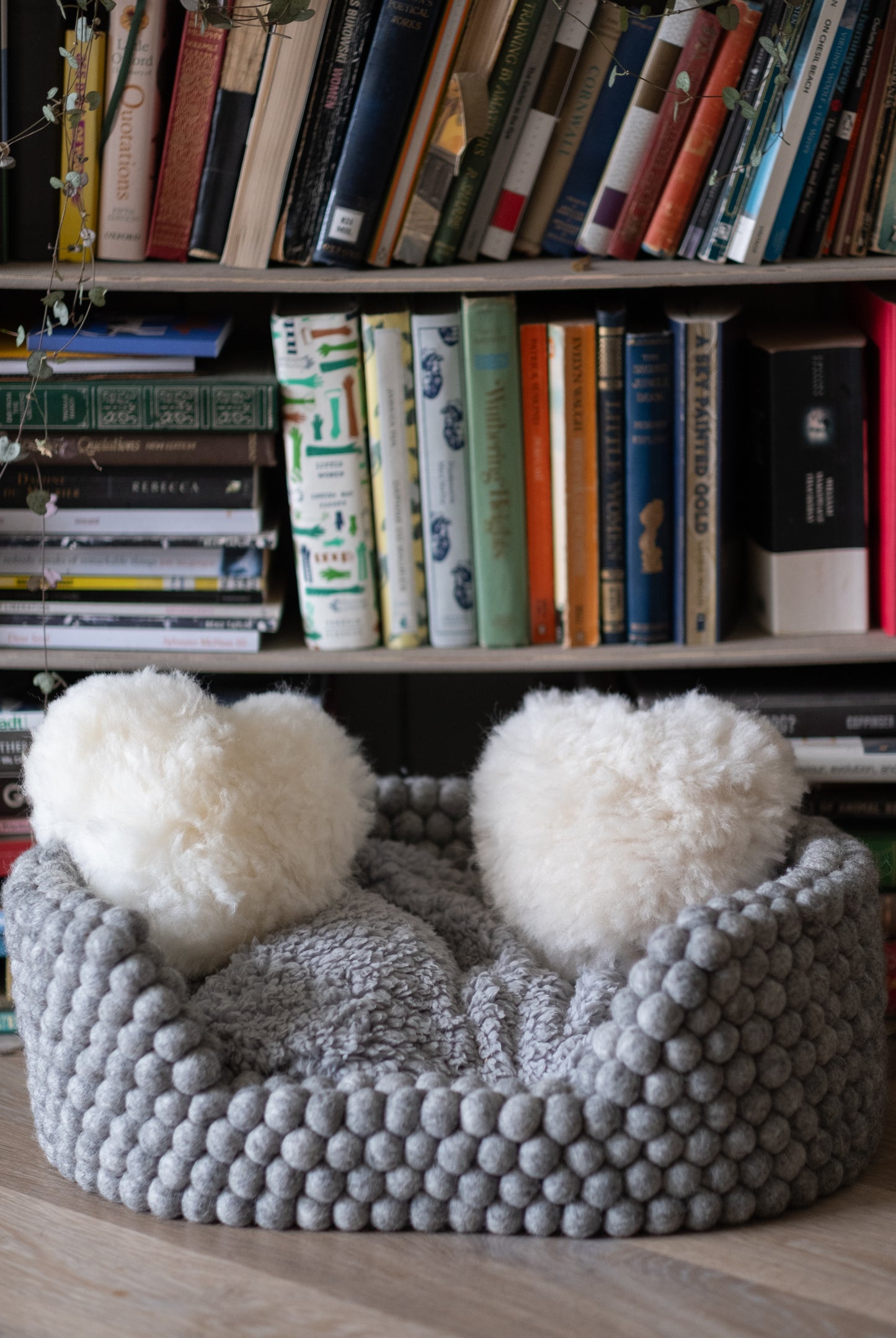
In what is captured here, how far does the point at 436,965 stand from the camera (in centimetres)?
94

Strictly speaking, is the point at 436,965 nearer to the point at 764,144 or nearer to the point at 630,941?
the point at 630,941

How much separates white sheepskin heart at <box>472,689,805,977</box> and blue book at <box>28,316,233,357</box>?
440 mm

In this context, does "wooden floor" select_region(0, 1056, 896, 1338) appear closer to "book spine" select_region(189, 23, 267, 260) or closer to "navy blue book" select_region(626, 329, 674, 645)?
"navy blue book" select_region(626, 329, 674, 645)

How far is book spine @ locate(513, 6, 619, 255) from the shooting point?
1.02 m

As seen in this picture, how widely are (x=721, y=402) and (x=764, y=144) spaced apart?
0.21 m

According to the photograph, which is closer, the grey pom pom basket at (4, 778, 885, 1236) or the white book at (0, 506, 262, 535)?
the grey pom pom basket at (4, 778, 885, 1236)

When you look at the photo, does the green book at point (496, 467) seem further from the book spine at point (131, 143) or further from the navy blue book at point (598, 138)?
the book spine at point (131, 143)

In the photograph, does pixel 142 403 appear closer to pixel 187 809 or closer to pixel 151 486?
pixel 151 486

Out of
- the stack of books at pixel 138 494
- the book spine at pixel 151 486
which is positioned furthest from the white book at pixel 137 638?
the book spine at pixel 151 486

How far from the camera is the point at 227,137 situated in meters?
1.02

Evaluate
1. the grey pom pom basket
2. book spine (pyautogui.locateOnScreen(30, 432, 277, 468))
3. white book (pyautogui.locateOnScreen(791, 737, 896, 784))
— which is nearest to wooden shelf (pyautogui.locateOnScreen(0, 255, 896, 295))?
book spine (pyautogui.locateOnScreen(30, 432, 277, 468))

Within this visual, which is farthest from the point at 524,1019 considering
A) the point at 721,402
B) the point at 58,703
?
the point at 721,402

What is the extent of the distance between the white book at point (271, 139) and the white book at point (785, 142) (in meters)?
0.38

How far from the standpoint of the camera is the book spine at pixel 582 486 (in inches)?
41.7
